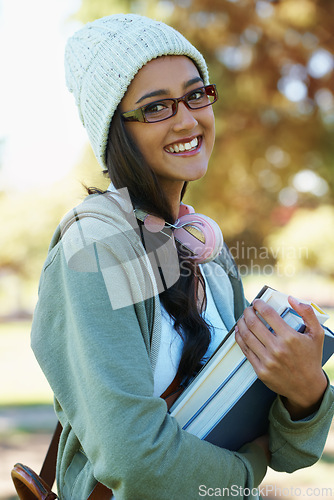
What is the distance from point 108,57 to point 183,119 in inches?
12.4

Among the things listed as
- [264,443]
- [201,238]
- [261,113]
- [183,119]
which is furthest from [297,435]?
[261,113]

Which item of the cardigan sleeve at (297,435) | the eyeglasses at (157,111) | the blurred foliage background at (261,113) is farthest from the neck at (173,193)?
the blurred foliage background at (261,113)

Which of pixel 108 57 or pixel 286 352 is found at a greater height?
pixel 108 57

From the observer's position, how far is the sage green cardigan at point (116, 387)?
41.8 inches

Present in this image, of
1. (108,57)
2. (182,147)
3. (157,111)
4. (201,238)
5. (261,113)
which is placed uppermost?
(108,57)

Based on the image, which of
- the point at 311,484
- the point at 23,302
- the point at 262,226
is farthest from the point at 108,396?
the point at 23,302

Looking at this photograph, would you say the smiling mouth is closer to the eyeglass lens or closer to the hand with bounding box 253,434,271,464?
the eyeglass lens

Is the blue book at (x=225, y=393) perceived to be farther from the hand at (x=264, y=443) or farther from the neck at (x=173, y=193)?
the neck at (x=173, y=193)

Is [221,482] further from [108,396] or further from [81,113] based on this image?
[81,113]

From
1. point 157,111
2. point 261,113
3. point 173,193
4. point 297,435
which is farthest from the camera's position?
point 261,113

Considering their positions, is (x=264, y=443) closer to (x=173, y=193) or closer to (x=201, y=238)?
(x=201, y=238)

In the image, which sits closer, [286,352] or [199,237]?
[286,352]

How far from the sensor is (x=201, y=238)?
1.58m

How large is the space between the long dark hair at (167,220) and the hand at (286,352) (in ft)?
0.58
